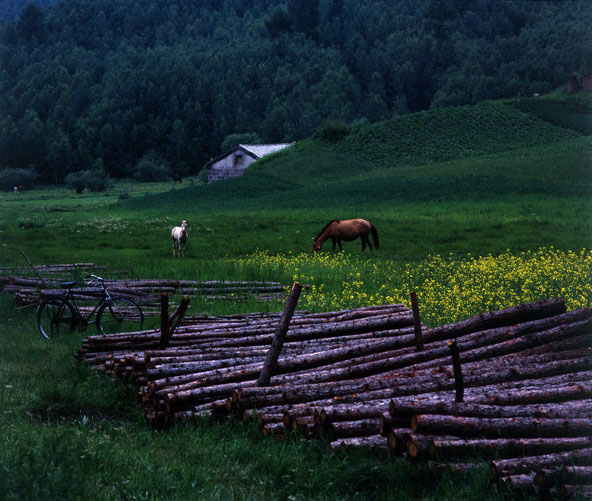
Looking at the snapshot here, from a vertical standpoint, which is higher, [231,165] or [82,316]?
[231,165]

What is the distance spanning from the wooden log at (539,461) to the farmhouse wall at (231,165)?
93699mm

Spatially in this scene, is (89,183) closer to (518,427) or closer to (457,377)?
(457,377)

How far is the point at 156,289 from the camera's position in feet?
59.7

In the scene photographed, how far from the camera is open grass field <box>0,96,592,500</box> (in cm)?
662

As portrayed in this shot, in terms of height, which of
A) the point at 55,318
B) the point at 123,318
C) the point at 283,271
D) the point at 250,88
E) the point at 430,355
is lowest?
the point at 283,271

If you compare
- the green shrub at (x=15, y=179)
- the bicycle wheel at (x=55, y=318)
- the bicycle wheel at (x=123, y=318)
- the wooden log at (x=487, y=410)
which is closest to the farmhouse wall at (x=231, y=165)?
the green shrub at (x=15, y=179)

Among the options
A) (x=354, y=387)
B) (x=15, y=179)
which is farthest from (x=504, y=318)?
(x=15, y=179)

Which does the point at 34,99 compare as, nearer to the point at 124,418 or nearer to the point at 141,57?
the point at 141,57

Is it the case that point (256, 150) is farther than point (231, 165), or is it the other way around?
point (231, 165)

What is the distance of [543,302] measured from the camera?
9.27 metres

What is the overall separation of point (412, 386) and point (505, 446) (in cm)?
151

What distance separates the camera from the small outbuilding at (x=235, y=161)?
9919cm

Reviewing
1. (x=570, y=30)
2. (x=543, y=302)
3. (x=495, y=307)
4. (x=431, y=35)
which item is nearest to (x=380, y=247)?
(x=495, y=307)

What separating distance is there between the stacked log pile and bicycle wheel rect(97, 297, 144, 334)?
1399 millimetres
